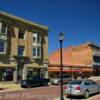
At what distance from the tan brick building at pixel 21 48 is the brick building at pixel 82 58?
14.4 meters

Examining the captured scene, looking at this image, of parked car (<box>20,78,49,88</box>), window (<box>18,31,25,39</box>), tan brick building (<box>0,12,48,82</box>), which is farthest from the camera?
window (<box>18,31,25,39</box>)

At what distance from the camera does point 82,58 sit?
72.2m

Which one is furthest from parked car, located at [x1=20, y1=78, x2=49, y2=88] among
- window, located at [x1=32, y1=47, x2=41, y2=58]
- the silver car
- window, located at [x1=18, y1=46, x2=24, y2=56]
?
the silver car

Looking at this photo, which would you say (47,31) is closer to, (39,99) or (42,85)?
(42,85)

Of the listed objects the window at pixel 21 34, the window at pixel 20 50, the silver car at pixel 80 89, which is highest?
the window at pixel 21 34

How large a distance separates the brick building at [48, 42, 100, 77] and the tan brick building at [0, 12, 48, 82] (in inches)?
569

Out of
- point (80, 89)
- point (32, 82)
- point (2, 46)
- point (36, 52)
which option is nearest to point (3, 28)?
point (2, 46)

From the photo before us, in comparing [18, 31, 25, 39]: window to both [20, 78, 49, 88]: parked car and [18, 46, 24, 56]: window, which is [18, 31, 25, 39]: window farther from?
[20, 78, 49, 88]: parked car

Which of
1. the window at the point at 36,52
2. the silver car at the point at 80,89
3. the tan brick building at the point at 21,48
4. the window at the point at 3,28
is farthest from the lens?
the window at the point at 36,52

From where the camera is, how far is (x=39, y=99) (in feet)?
59.6

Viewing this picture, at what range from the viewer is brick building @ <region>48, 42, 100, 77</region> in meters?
62.0

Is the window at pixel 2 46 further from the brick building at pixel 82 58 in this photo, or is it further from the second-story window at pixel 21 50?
the brick building at pixel 82 58

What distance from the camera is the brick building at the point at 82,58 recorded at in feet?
204

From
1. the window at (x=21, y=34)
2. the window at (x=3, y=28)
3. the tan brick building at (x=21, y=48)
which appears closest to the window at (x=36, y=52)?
the tan brick building at (x=21, y=48)
